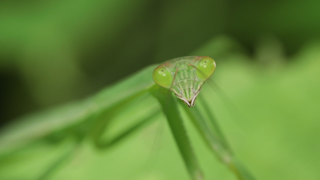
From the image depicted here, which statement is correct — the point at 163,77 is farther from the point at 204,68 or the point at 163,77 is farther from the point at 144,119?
the point at 144,119

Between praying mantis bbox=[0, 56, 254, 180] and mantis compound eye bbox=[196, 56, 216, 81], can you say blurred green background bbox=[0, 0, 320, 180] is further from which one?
mantis compound eye bbox=[196, 56, 216, 81]

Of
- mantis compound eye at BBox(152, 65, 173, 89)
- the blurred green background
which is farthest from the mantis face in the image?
the blurred green background

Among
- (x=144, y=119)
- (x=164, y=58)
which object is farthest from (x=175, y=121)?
(x=164, y=58)

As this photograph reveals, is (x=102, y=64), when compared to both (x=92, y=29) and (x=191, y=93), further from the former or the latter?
(x=191, y=93)

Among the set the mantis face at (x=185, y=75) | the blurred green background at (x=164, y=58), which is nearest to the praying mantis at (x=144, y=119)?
the mantis face at (x=185, y=75)

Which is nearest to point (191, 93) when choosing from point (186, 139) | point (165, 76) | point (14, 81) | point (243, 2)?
point (165, 76)

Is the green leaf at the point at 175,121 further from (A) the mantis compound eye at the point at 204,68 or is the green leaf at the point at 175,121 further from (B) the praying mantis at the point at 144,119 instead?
(A) the mantis compound eye at the point at 204,68
